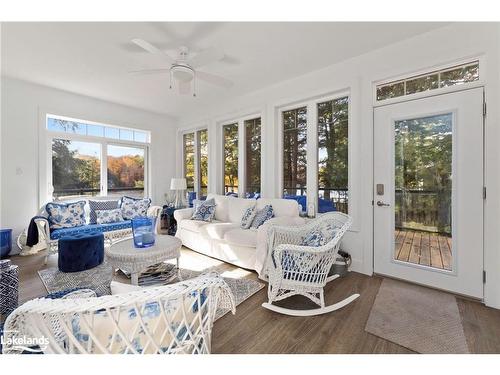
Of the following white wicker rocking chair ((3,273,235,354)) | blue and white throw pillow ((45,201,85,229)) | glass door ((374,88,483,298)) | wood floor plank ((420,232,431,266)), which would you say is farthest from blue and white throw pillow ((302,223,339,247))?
blue and white throw pillow ((45,201,85,229))

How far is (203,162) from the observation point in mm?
5488

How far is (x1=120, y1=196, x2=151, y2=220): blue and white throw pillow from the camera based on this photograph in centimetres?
426

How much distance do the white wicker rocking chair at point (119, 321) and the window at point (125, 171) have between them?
15.4 ft

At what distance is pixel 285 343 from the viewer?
5.38 feet

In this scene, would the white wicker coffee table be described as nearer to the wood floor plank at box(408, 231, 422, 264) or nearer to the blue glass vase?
the blue glass vase

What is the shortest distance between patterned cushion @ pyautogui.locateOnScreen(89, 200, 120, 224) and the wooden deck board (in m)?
4.61

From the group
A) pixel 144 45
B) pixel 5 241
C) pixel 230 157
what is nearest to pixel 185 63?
pixel 144 45

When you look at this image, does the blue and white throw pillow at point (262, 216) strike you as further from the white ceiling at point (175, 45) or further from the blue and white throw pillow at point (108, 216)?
the blue and white throw pillow at point (108, 216)

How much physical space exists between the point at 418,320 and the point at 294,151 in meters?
2.60

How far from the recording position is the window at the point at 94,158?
4.25 m

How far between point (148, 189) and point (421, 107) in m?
5.36

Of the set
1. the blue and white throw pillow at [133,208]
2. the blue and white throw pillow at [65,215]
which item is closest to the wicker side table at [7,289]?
the blue and white throw pillow at [65,215]
